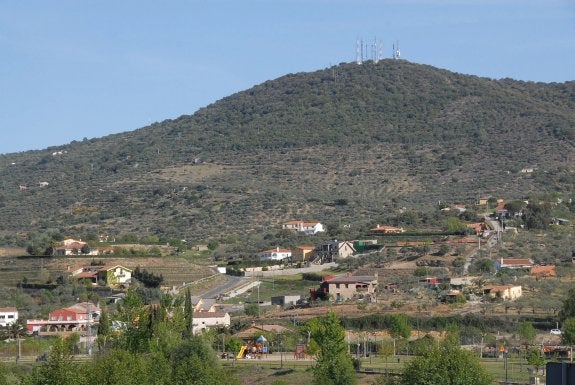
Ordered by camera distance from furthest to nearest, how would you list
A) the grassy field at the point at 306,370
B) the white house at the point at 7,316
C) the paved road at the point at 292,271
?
the paved road at the point at 292,271, the white house at the point at 7,316, the grassy field at the point at 306,370

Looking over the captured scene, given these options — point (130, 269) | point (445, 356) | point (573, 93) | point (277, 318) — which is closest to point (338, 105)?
point (573, 93)

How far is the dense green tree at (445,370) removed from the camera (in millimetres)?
49094

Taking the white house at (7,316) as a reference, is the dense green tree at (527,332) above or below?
below

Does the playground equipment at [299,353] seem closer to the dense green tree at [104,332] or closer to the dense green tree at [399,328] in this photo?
the dense green tree at [399,328]

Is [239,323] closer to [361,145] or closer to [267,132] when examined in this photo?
[361,145]

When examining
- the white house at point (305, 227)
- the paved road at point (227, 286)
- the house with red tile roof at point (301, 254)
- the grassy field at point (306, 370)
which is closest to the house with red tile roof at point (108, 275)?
the paved road at point (227, 286)

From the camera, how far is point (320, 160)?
159 metres

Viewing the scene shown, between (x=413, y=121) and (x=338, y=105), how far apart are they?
43.4 ft

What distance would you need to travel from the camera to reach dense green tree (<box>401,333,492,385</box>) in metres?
49.1

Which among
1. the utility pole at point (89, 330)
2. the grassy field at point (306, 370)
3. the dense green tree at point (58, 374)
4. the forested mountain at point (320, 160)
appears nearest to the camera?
the dense green tree at point (58, 374)

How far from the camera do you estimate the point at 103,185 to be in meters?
161

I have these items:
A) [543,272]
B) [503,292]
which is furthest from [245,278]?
[503,292]

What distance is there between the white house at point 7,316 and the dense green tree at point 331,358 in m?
22.7

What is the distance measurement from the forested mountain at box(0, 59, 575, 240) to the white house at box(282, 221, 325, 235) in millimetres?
3444
